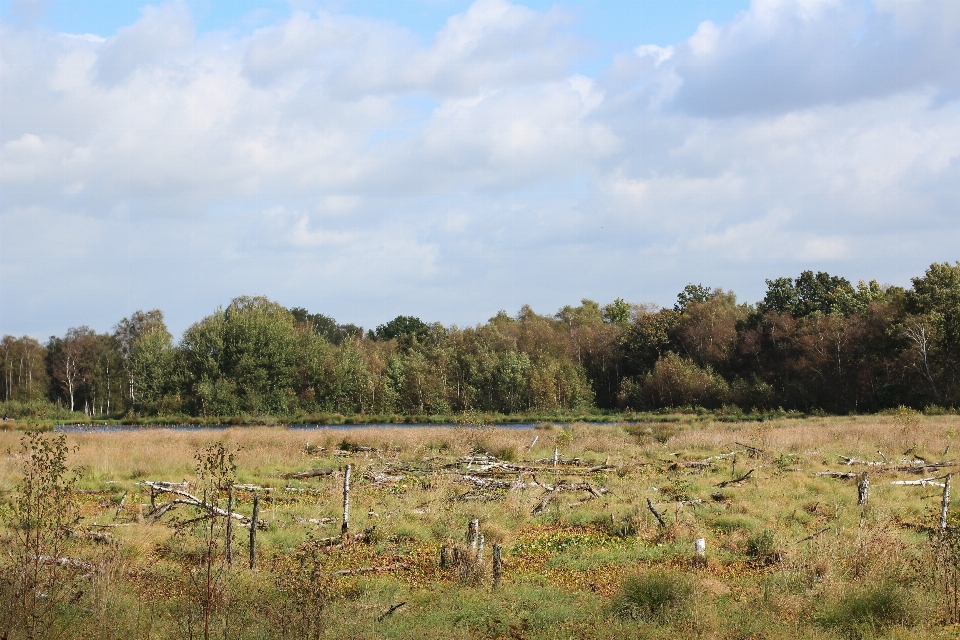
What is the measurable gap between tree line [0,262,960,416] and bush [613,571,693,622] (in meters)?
49.5

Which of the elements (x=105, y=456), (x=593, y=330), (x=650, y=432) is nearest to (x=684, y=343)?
(x=593, y=330)

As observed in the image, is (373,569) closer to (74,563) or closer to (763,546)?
(74,563)

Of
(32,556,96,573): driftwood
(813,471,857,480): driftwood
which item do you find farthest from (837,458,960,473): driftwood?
(32,556,96,573): driftwood

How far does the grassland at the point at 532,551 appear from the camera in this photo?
9820mm

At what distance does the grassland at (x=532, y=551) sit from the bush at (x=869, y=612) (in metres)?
0.02

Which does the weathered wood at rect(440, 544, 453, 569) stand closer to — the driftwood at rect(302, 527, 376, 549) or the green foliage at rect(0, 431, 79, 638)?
the driftwood at rect(302, 527, 376, 549)

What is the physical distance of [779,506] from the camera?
17.5 m

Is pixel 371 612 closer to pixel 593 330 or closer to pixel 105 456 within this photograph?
pixel 105 456

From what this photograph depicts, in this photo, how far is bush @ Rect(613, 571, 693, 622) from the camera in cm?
1035

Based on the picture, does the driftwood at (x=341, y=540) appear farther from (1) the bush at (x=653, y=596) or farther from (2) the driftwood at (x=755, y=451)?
(2) the driftwood at (x=755, y=451)

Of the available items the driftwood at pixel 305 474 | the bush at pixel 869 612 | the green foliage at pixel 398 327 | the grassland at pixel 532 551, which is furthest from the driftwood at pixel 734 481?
the green foliage at pixel 398 327

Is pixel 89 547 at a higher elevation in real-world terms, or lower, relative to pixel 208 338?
lower

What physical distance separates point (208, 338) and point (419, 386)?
19298 millimetres

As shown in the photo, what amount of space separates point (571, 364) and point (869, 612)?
225 feet
